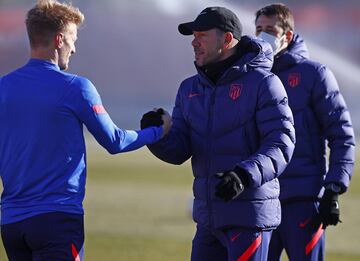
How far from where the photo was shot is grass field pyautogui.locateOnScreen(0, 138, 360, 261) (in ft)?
32.5

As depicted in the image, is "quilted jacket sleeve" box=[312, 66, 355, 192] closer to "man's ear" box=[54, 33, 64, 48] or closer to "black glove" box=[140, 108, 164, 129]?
"black glove" box=[140, 108, 164, 129]

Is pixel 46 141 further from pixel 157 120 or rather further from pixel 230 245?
pixel 230 245

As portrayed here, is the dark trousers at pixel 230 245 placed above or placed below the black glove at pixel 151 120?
below

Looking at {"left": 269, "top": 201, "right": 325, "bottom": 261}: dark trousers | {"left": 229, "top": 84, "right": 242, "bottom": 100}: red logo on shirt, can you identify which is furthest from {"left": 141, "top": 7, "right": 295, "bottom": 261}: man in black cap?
{"left": 269, "top": 201, "right": 325, "bottom": 261}: dark trousers

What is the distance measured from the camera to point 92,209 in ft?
45.1

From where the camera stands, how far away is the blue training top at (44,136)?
4672mm

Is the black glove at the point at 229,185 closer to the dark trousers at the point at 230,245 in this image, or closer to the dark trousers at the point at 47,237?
the dark trousers at the point at 230,245

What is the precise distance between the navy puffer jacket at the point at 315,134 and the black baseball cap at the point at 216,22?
0.83m

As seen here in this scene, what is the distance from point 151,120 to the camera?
17.3 ft

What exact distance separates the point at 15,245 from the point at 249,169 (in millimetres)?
1142

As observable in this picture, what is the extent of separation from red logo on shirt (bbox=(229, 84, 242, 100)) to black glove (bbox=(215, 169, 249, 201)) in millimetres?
485

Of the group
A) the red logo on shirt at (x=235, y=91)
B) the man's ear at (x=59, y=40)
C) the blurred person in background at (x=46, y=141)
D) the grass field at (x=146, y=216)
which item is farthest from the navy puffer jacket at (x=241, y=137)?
the grass field at (x=146, y=216)

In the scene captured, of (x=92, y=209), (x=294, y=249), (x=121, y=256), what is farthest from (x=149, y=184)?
(x=294, y=249)

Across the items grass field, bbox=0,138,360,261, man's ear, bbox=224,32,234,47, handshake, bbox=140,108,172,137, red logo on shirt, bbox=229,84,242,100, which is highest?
man's ear, bbox=224,32,234,47
